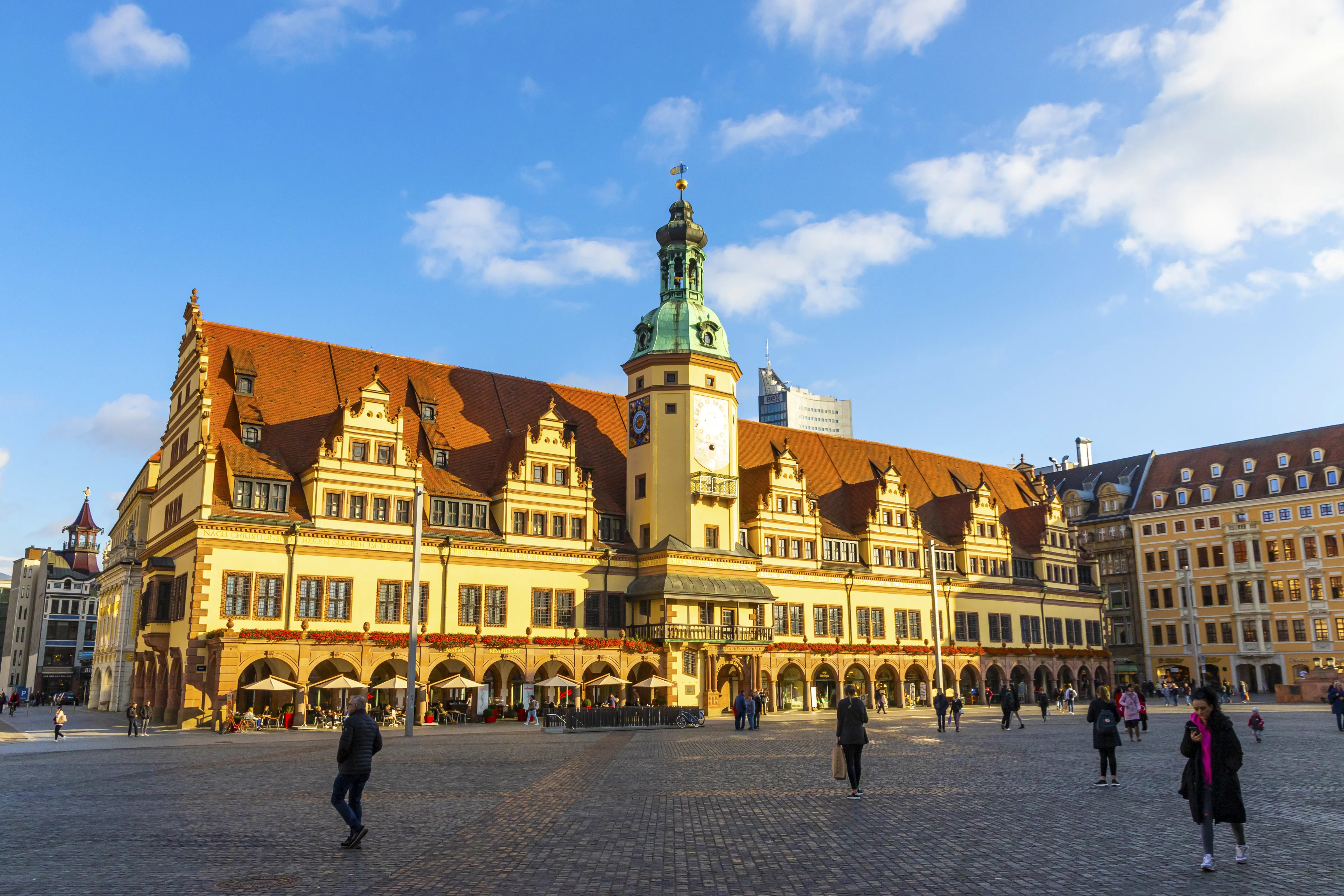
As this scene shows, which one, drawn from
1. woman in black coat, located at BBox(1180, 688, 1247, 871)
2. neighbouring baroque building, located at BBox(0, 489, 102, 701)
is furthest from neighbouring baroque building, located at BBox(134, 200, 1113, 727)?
neighbouring baroque building, located at BBox(0, 489, 102, 701)

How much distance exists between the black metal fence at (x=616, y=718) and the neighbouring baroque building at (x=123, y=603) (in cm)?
2875

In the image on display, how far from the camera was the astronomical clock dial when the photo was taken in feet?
206

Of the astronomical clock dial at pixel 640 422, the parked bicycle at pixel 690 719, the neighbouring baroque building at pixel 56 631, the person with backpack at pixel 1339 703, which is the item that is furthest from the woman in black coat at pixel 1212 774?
the neighbouring baroque building at pixel 56 631

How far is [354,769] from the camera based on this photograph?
13734 millimetres

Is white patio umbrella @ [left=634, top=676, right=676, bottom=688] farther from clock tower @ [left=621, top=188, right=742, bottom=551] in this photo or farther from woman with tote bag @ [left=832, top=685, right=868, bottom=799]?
woman with tote bag @ [left=832, top=685, right=868, bottom=799]

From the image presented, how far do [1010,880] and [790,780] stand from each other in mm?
11124

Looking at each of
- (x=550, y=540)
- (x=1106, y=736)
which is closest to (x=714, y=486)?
(x=550, y=540)

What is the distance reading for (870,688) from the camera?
2707 inches

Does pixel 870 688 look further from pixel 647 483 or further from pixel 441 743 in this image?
pixel 441 743

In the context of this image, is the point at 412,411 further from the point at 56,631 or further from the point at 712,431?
the point at 56,631

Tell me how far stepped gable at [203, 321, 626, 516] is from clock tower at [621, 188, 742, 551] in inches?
105

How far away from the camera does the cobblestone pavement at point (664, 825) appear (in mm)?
11680

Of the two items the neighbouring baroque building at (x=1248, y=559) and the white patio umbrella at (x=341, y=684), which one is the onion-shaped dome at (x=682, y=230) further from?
the neighbouring baroque building at (x=1248, y=559)

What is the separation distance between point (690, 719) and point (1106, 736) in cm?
2978
